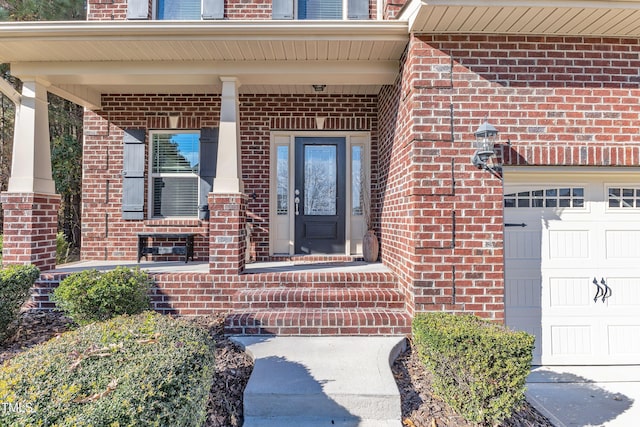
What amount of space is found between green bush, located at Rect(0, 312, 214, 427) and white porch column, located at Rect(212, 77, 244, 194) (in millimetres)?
2096

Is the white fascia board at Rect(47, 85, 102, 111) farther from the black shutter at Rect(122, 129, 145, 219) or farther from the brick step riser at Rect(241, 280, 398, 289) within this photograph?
the brick step riser at Rect(241, 280, 398, 289)

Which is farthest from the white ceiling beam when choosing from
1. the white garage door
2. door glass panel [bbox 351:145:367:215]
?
the white garage door

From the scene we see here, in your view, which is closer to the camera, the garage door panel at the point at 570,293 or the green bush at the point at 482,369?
the green bush at the point at 482,369

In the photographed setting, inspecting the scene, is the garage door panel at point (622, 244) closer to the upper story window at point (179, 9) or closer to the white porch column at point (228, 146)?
the white porch column at point (228, 146)

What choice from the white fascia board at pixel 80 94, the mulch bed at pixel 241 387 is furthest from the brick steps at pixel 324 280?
the white fascia board at pixel 80 94

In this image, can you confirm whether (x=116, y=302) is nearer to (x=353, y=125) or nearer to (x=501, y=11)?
(x=353, y=125)

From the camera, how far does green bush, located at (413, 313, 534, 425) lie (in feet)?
7.81

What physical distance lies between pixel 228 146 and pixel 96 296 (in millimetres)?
2118

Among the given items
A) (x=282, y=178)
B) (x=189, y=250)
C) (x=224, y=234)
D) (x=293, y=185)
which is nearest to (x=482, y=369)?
(x=224, y=234)

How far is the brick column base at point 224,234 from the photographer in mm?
4012

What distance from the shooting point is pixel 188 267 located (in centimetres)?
470

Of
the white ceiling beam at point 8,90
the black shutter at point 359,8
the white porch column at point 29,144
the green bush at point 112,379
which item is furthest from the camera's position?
the black shutter at point 359,8

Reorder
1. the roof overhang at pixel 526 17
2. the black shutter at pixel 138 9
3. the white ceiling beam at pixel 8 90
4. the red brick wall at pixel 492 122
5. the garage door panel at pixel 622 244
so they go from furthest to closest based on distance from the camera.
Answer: the black shutter at pixel 138 9
the white ceiling beam at pixel 8 90
the garage door panel at pixel 622 244
the red brick wall at pixel 492 122
the roof overhang at pixel 526 17

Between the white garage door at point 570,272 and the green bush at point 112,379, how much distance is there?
3289 mm
